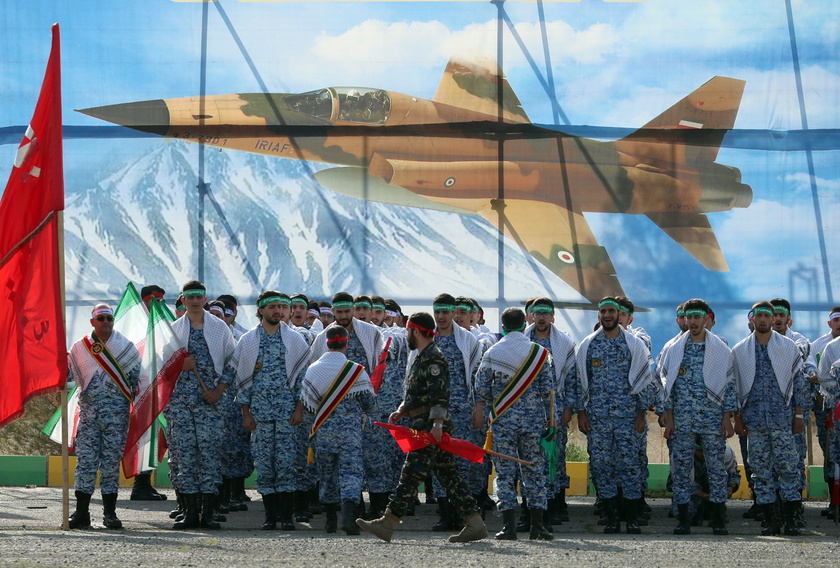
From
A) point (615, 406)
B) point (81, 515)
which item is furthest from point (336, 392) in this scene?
point (615, 406)

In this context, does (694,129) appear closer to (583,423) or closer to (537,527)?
(583,423)

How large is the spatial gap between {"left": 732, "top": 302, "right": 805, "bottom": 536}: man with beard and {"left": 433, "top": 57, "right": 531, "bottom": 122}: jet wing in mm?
8752

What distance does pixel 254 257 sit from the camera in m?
18.4

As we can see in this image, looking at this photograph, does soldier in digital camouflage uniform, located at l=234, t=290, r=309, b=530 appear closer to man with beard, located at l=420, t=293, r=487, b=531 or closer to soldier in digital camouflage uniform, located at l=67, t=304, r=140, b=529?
soldier in digital camouflage uniform, located at l=67, t=304, r=140, b=529

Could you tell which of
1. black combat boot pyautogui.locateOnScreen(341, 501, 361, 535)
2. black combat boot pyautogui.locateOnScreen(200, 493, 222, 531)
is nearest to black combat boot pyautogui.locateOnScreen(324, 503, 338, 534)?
black combat boot pyautogui.locateOnScreen(341, 501, 361, 535)

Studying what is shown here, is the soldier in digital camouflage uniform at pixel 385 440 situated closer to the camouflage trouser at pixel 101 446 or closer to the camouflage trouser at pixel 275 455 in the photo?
the camouflage trouser at pixel 275 455

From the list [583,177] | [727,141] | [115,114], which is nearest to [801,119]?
[727,141]

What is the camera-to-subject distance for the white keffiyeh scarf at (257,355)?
33.0 feet

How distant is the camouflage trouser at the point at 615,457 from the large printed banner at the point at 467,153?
772 cm

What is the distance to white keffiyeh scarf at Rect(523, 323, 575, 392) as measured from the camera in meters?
10.6

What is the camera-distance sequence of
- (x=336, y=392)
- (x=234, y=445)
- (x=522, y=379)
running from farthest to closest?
(x=234, y=445) → (x=336, y=392) → (x=522, y=379)

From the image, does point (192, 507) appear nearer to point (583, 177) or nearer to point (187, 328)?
point (187, 328)

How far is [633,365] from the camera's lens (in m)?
10.2

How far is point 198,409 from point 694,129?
1058cm
